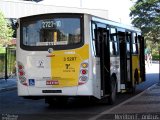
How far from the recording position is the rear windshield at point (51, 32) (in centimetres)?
1455

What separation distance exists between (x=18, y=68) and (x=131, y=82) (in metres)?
6.29

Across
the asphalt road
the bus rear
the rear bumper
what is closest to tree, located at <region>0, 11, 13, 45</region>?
the asphalt road

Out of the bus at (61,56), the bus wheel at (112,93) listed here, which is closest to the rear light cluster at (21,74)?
the bus at (61,56)

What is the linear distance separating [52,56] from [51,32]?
0.77 m

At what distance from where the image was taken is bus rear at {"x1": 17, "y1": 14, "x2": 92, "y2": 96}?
47.0 feet

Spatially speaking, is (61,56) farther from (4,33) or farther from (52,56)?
(4,33)

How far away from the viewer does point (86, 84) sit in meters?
14.2

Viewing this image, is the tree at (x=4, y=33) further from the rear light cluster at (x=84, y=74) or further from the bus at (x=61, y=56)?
the rear light cluster at (x=84, y=74)

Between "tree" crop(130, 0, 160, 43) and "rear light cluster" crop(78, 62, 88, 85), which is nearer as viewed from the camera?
"rear light cluster" crop(78, 62, 88, 85)

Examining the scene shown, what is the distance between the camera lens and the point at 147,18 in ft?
258

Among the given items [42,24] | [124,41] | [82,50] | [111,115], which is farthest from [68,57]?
[124,41]

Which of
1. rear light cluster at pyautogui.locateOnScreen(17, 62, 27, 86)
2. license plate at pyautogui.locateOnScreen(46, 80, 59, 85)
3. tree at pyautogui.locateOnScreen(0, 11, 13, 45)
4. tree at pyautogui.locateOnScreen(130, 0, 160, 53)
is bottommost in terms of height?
license plate at pyautogui.locateOnScreen(46, 80, 59, 85)

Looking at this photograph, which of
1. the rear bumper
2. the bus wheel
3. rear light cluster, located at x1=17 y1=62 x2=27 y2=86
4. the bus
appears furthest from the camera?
the bus wheel

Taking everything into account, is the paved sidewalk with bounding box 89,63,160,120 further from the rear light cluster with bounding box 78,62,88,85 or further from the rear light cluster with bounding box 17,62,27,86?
the rear light cluster with bounding box 17,62,27,86
